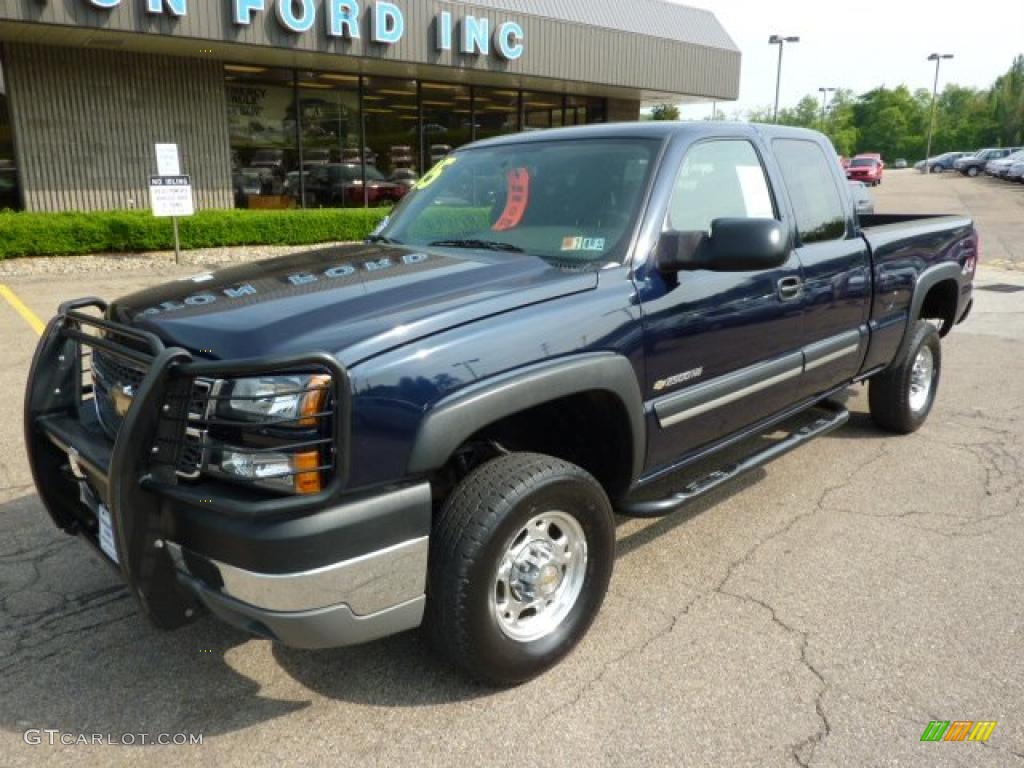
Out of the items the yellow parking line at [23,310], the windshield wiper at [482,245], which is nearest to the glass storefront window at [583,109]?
the yellow parking line at [23,310]

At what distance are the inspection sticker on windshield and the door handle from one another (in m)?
1.00

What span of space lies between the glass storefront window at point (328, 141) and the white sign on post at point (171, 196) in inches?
185

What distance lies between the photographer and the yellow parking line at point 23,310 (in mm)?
8353

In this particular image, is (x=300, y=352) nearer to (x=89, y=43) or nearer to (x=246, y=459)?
(x=246, y=459)

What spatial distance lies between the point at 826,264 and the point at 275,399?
288cm

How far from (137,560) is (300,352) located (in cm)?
75

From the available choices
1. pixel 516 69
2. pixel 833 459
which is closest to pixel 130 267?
pixel 516 69

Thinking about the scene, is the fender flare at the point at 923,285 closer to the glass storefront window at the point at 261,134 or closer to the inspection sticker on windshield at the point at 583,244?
the inspection sticker on windshield at the point at 583,244

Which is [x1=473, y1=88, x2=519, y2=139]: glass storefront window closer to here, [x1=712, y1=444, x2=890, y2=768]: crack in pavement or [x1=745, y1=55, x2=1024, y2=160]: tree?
[x1=712, y1=444, x2=890, y2=768]: crack in pavement

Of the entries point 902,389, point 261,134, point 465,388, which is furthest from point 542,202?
point 261,134

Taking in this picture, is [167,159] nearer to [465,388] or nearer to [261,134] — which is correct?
[261,134]

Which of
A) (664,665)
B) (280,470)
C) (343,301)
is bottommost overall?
(664,665)

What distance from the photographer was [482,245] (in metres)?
3.36

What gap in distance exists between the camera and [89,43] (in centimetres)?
1378
